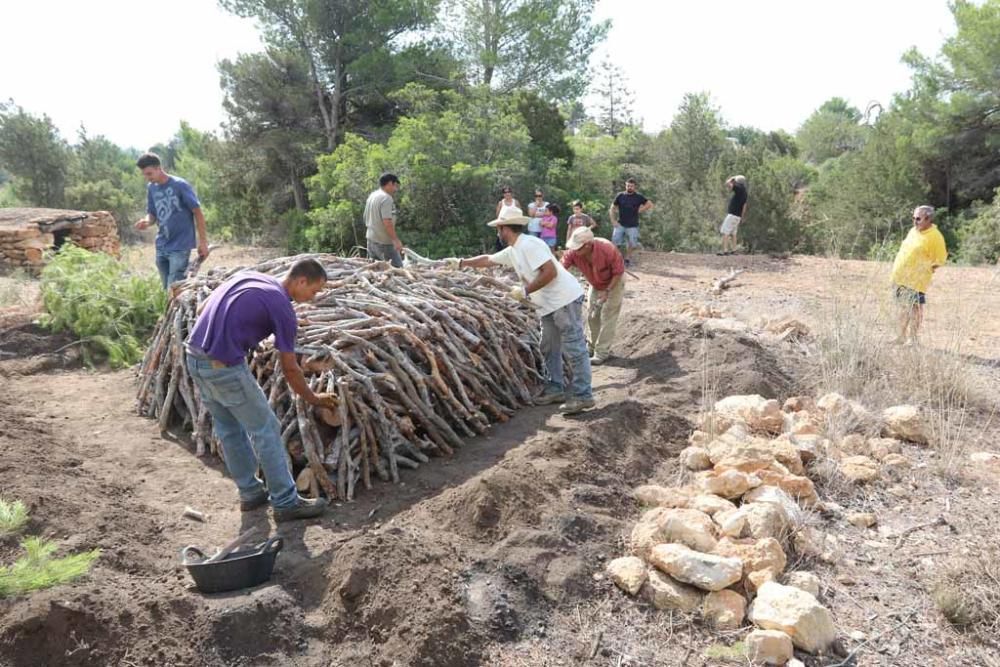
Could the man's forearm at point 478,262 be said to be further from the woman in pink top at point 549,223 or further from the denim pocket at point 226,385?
the woman in pink top at point 549,223

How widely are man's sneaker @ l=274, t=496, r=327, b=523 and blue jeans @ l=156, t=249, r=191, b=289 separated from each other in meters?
3.55

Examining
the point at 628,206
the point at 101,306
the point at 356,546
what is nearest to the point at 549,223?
the point at 628,206

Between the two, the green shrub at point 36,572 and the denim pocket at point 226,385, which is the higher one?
the denim pocket at point 226,385

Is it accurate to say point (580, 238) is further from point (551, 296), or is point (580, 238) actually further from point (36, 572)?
point (36, 572)

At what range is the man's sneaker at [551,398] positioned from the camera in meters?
5.57

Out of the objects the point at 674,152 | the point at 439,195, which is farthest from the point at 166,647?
the point at 674,152

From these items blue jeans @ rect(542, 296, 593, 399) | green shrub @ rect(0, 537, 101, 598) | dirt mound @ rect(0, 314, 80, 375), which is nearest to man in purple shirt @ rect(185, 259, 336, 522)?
green shrub @ rect(0, 537, 101, 598)

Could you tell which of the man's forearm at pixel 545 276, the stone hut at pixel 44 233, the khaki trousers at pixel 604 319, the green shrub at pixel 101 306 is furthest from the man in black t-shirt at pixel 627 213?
the stone hut at pixel 44 233

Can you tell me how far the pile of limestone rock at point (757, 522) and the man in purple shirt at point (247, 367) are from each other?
5.87 ft

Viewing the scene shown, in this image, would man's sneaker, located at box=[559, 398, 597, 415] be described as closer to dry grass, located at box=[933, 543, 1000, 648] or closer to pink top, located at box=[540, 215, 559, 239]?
dry grass, located at box=[933, 543, 1000, 648]

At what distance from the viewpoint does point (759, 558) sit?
3193 millimetres

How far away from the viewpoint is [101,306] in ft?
22.9

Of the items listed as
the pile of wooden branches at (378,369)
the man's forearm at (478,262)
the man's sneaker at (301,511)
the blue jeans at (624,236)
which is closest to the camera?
the man's sneaker at (301,511)

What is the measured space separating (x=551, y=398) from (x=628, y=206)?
7.15 m
